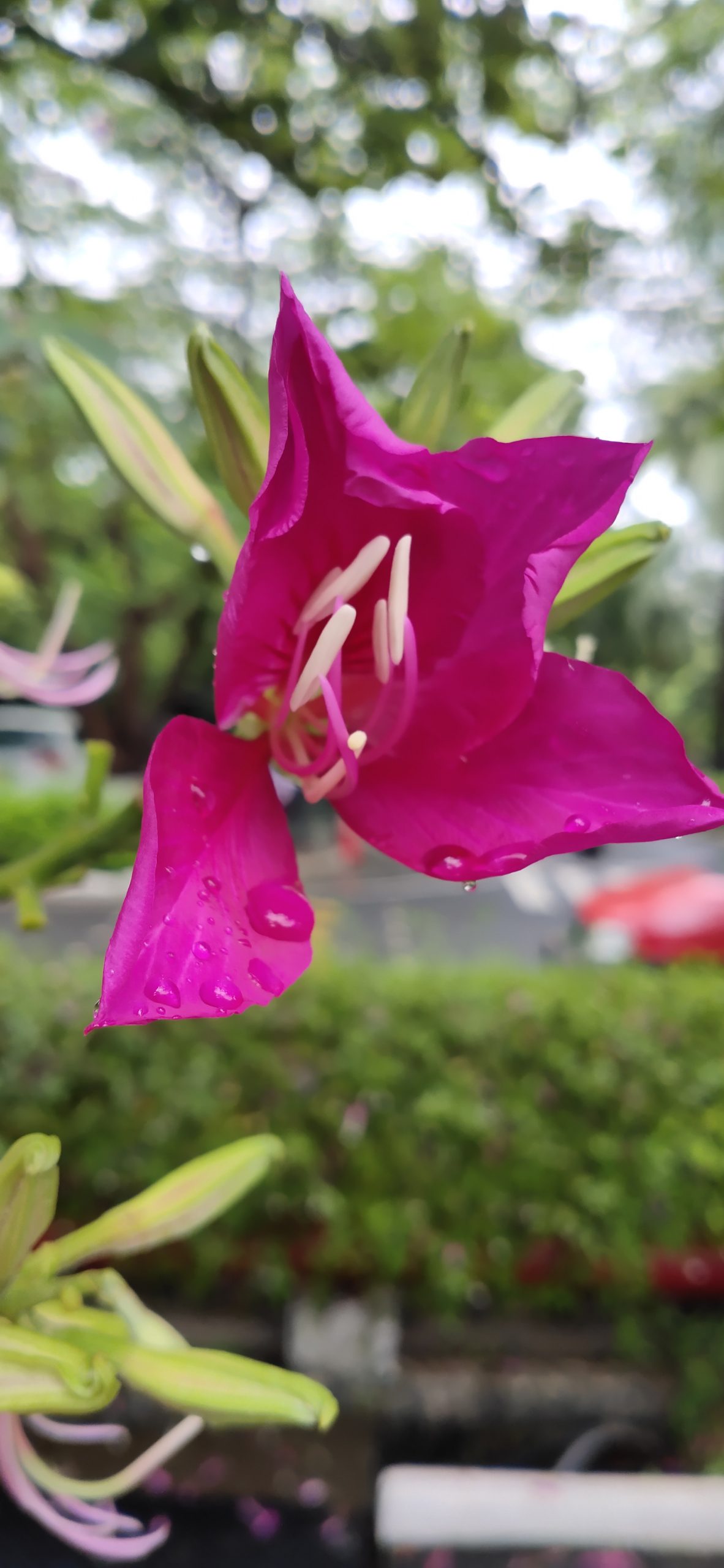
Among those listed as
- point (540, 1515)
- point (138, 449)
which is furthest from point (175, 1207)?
point (540, 1515)

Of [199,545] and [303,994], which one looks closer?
[199,545]

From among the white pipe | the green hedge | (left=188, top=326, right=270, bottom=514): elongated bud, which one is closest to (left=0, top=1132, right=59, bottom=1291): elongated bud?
(left=188, top=326, right=270, bottom=514): elongated bud

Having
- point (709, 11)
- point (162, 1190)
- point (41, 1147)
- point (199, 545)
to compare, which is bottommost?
point (162, 1190)

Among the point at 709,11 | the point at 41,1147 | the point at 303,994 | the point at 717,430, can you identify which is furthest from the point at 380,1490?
the point at 709,11

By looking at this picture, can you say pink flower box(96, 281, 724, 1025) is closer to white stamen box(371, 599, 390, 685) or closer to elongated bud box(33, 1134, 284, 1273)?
white stamen box(371, 599, 390, 685)

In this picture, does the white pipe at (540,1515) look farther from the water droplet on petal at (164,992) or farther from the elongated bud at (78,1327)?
the water droplet on petal at (164,992)

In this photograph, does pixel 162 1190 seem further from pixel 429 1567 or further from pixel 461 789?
pixel 429 1567
